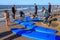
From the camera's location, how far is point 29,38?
9555 millimetres

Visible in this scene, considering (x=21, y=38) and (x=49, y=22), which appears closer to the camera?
(x=21, y=38)

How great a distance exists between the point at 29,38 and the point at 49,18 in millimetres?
4683

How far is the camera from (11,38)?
9.53 meters

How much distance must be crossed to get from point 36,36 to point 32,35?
1.38ft

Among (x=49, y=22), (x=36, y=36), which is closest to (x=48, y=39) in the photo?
(x=36, y=36)

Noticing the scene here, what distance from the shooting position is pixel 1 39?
30.6 ft

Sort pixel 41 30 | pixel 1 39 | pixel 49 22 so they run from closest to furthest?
pixel 1 39 → pixel 41 30 → pixel 49 22

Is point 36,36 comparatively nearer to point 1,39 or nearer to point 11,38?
point 11,38

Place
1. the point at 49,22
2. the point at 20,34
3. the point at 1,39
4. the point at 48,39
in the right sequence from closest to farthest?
the point at 48,39 < the point at 1,39 < the point at 20,34 < the point at 49,22

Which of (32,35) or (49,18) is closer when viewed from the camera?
(32,35)

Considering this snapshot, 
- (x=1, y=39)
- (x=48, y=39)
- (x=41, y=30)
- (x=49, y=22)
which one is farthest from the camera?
(x=49, y=22)

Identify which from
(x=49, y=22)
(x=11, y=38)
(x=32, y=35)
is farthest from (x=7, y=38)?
(x=49, y=22)

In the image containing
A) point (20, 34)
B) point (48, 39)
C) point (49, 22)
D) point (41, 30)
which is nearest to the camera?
point (48, 39)

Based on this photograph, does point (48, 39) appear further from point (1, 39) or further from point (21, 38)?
point (1, 39)
